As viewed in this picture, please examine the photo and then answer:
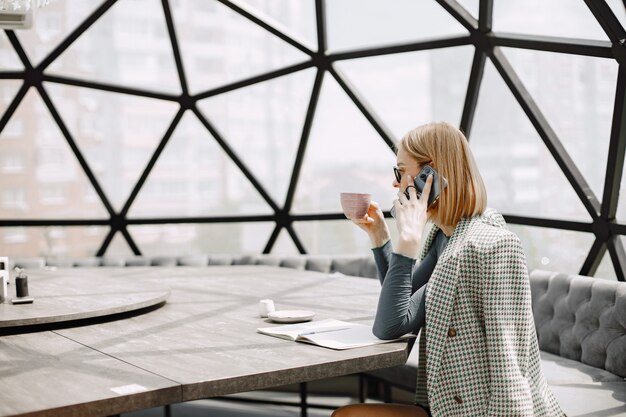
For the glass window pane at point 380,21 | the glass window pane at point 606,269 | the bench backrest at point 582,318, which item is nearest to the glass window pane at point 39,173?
the glass window pane at point 380,21

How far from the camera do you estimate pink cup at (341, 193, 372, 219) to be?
314cm

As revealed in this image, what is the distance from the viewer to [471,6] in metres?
6.25

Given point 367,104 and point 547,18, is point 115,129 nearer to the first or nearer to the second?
point 367,104

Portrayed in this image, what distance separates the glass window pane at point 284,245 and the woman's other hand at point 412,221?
17.3ft

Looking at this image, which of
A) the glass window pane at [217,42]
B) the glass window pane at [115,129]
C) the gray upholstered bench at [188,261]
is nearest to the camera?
the gray upholstered bench at [188,261]

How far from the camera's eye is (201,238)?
9000 millimetres

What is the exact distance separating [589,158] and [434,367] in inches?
155

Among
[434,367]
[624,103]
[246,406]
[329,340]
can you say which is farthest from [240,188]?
[434,367]

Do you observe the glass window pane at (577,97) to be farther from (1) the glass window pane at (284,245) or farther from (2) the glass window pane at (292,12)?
(1) the glass window pane at (284,245)

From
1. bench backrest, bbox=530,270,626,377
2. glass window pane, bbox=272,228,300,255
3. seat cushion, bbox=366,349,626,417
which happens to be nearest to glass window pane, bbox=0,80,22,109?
glass window pane, bbox=272,228,300,255

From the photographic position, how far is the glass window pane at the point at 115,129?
8875mm

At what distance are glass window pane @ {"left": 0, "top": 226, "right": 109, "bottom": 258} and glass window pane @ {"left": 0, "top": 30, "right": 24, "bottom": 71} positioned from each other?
73.4 inches

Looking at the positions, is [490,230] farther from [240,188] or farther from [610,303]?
[240,188]

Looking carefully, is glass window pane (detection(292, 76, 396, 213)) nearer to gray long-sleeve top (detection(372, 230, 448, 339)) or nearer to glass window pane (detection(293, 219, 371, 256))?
glass window pane (detection(293, 219, 371, 256))
